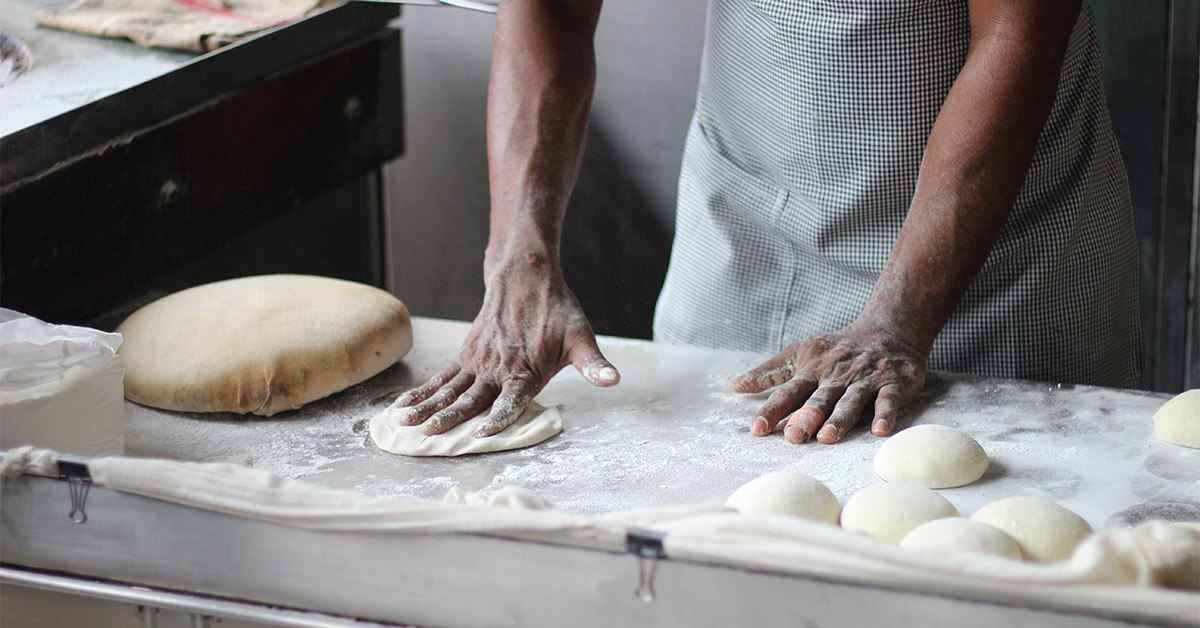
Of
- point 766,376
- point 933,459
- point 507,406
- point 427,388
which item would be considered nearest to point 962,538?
point 933,459

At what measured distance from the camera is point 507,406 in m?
1.27

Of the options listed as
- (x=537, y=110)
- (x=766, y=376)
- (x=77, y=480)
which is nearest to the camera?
(x=77, y=480)

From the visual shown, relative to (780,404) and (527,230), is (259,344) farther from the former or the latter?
(780,404)

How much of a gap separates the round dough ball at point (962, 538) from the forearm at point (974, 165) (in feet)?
1.55

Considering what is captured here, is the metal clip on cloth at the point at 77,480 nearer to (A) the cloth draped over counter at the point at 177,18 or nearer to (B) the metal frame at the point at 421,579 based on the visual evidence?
(B) the metal frame at the point at 421,579

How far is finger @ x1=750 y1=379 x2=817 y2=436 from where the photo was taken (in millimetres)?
1223

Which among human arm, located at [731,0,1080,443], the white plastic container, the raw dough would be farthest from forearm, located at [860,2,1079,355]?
the white plastic container

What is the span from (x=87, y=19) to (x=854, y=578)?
7.14ft

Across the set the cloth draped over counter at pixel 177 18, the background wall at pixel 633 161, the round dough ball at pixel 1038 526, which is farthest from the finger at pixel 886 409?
the cloth draped over counter at pixel 177 18

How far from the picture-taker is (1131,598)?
0.63m

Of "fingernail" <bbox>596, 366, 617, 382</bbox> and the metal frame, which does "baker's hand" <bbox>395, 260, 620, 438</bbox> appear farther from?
the metal frame

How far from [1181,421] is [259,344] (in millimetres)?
1174

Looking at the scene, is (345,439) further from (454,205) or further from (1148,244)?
(1148,244)

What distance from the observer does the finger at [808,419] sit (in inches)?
47.6
